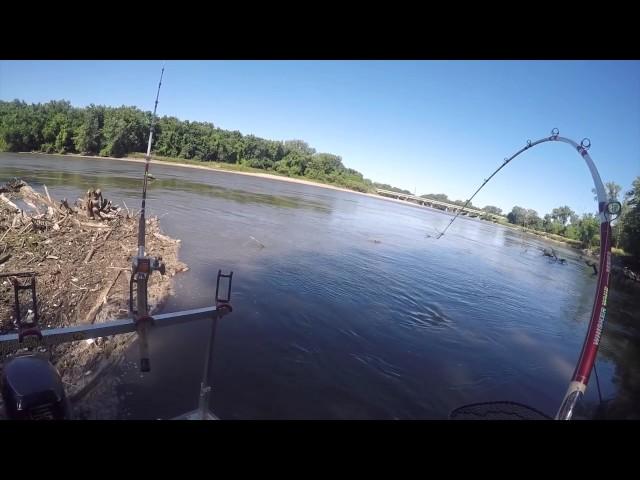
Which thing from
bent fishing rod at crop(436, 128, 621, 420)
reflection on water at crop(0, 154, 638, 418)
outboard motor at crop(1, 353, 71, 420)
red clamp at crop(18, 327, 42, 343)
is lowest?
reflection on water at crop(0, 154, 638, 418)

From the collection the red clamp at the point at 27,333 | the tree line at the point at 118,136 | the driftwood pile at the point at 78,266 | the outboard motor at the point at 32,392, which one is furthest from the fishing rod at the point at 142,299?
the tree line at the point at 118,136

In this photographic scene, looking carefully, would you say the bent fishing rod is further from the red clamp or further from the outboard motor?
the outboard motor

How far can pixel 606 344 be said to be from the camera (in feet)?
39.4

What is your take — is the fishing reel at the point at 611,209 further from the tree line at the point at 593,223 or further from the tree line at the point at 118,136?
the tree line at the point at 118,136

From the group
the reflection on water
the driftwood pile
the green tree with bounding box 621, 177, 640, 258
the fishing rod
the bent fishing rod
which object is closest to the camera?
the bent fishing rod

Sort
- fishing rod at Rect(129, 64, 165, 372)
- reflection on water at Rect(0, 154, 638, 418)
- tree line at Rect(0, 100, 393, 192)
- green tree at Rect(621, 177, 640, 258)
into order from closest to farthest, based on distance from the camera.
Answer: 1. fishing rod at Rect(129, 64, 165, 372)
2. reflection on water at Rect(0, 154, 638, 418)
3. green tree at Rect(621, 177, 640, 258)
4. tree line at Rect(0, 100, 393, 192)

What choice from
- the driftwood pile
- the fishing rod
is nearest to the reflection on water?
the driftwood pile

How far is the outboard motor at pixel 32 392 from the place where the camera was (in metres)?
2.67

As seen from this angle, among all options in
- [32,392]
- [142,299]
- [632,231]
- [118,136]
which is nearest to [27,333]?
[142,299]

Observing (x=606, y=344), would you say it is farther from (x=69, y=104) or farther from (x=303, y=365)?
(x=69, y=104)

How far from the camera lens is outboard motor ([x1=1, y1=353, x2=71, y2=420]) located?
2.67 metres
